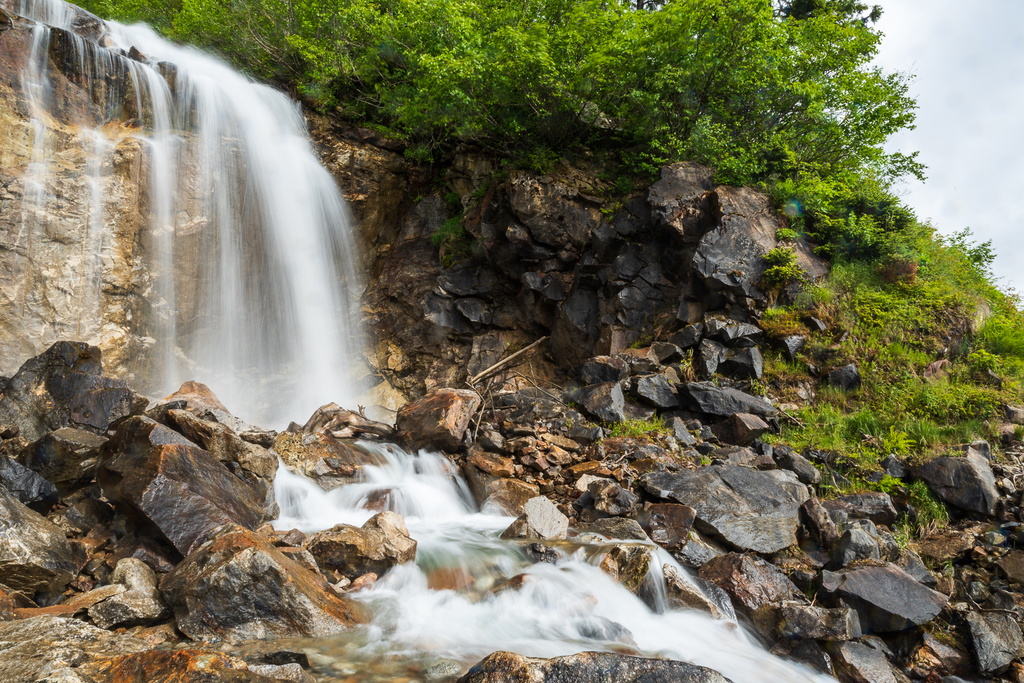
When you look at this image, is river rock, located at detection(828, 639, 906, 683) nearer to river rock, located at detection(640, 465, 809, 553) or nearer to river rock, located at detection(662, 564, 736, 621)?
river rock, located at detection(662, 564, 736, 621)

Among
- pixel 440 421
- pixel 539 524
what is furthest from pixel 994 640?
pixel 440 421

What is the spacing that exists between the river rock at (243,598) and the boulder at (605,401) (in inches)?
215

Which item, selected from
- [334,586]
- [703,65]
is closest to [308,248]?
[703,65]

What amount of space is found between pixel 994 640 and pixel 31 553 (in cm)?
796

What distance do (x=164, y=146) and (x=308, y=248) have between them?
4.04 m

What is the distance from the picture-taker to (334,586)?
5.31 m

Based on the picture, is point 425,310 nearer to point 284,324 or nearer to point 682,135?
point 284,324

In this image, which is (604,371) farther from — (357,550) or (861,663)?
(861,663)

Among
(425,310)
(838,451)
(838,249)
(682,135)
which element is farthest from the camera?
(425,310)

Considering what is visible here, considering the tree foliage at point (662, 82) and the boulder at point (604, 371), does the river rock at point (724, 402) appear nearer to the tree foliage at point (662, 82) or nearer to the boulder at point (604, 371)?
the boulder at point (604, 371)

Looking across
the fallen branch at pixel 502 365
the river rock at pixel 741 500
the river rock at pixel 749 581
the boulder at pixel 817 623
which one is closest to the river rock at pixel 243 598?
the river rock at pixel 749 581

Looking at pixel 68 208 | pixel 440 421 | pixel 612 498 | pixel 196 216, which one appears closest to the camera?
pixel 612 498

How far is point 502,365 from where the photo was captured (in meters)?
14.0

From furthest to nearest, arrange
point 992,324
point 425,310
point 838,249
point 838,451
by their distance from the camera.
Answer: point 425,310 → point 838,249 → point 992,324 → point 838,451
